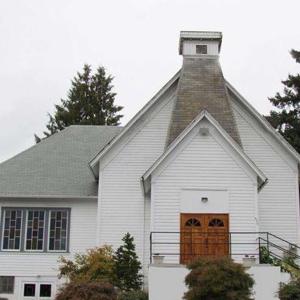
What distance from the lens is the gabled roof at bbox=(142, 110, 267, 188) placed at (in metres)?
21.2

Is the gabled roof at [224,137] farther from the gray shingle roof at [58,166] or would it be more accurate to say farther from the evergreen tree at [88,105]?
the evergreen tree at [88,105]

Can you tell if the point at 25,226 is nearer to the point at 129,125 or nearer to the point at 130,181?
the point at 130,181

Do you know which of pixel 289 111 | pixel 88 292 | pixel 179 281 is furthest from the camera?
pixel 289 111

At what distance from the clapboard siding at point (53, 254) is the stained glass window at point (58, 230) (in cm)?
27

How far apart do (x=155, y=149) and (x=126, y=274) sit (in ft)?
18.1

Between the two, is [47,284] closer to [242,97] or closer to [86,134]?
[86,134]

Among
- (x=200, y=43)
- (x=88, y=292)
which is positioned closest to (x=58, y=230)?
(x=88, y=292)

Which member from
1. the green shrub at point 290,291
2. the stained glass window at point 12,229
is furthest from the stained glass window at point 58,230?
the green shrub at point 290,291

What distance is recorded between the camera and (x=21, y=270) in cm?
2362

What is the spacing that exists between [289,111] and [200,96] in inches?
684

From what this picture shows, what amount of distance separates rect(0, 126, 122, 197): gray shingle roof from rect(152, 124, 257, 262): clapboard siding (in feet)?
13.3

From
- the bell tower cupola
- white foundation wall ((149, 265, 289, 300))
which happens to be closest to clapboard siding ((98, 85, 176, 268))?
the bell tower cupola

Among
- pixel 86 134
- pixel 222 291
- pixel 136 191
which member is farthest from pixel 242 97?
pixel 222 291

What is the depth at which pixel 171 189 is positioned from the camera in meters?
21.5
